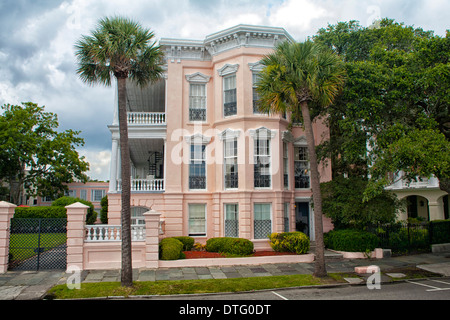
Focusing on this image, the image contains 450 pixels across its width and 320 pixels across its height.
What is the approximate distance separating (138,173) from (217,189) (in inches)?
622

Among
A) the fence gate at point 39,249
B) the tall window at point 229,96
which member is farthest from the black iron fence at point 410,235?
the fence gate at point 39,249

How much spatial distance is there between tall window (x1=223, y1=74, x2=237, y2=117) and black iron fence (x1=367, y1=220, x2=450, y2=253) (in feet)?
32.6

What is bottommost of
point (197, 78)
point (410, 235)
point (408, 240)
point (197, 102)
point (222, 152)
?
point (408, 240)

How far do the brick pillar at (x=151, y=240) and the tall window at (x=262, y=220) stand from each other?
5.99 m

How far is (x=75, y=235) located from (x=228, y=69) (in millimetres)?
11867

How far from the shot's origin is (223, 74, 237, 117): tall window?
65.8 ft

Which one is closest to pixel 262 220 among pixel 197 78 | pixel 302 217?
pixel 302 217

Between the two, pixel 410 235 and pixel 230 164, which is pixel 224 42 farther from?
pixel 410 235

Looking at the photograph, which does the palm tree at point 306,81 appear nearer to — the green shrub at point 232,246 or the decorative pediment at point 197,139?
the green shrub at point 232,246

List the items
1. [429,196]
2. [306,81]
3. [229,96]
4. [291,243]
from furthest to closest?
1. [429,196]
2. [229,96]
3. [291,243]
4. [306,81]

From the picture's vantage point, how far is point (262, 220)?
19.1 meters

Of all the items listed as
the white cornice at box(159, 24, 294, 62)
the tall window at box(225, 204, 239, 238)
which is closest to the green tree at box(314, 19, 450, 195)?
the white cornice at box(159, 24, 294, 62)

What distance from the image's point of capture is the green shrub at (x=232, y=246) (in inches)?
653
